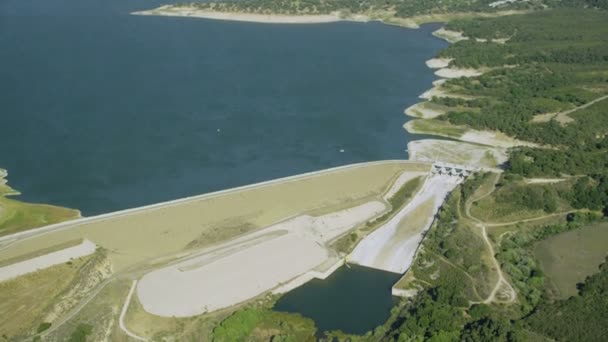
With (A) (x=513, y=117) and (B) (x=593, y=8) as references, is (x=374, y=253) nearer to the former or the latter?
(A) (x=513, y=117)

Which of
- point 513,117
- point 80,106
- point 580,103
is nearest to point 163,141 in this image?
point 80,106

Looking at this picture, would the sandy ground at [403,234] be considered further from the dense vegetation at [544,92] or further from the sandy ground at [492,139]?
the sandy ground at [492,139]

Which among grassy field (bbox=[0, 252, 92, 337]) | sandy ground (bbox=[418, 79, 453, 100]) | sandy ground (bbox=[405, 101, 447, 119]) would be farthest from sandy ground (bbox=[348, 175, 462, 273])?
sandy ground (bbox=[418, 79, 453, 100])

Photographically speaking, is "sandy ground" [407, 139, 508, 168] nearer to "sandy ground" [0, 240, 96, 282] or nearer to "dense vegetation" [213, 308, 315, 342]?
"dense vegetation" [213, 308, 315, 342]

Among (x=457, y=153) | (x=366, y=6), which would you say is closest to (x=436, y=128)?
(x=457, y=153)

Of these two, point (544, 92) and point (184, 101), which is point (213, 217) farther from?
point (544, 92)

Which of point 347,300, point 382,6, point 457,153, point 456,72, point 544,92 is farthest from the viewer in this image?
point 382,6
